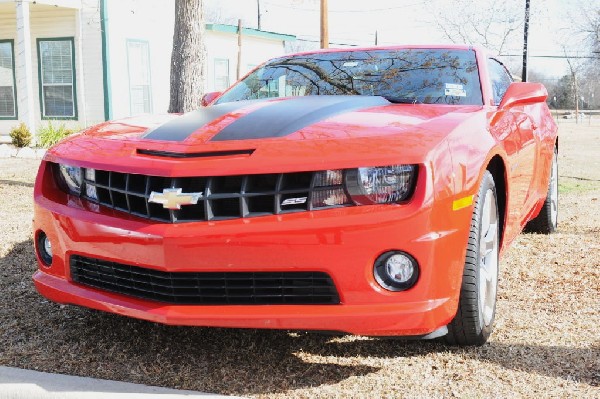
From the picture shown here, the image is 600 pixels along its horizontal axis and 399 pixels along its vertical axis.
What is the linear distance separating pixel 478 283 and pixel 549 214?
3201mm

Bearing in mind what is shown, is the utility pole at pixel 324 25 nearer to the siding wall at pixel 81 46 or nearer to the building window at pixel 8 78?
the siding wall at pixel 81 46

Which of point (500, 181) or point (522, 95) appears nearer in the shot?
point (500, 181)

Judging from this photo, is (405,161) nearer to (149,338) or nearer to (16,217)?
(149,338)

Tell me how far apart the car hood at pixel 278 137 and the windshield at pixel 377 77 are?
0.28 m

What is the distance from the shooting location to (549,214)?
237 inches

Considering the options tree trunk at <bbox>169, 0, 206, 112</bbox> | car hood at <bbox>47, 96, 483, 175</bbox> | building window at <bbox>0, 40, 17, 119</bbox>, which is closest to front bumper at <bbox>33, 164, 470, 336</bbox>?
car hood at <bbox>47, 96, 483, 175</bbox>

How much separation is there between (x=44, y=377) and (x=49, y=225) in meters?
0.69

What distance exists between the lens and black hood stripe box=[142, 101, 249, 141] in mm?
3229

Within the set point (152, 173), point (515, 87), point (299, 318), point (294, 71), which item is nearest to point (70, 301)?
point (152, 173)

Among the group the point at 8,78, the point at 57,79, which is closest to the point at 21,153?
the point at 57,79

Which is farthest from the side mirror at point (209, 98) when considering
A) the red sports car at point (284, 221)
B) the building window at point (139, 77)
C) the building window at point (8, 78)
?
the building window at point (8, 78)

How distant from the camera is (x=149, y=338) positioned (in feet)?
11.8

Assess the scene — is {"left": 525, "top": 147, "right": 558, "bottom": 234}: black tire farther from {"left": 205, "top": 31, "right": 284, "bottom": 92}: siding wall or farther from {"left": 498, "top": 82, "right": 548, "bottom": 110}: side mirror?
{"left": 205, "top": 31, "right": 284, "bottom": 92}: siding wall

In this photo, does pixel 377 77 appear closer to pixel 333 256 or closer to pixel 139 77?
pixel 333 256
